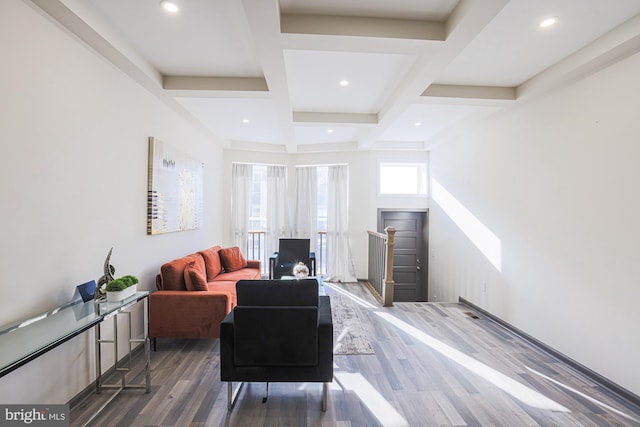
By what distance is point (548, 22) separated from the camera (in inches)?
83.3

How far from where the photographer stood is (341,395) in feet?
7.33

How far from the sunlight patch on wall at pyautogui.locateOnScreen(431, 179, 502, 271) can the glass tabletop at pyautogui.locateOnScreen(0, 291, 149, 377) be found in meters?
4.17

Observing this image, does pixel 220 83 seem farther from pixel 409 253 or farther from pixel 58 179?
pixel 409 253

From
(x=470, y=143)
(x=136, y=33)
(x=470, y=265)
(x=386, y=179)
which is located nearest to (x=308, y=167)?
(x=386, y=179)

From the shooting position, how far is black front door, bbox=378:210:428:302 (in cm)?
588

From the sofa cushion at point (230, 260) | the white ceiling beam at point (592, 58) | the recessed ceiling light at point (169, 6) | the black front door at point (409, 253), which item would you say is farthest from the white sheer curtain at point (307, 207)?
the recessed ceiling light at point (169, 6)

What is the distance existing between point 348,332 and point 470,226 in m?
2.55

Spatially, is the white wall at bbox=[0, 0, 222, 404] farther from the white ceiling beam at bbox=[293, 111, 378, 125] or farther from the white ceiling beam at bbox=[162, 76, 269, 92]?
the white ceiling beam at bbox=[293, 111, 378, 125]

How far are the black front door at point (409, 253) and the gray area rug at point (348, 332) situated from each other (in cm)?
186

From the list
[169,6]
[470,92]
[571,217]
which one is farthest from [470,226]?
[169,6]

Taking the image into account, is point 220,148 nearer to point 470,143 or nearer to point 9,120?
point 9,120

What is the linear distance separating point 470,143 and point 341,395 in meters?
4.00

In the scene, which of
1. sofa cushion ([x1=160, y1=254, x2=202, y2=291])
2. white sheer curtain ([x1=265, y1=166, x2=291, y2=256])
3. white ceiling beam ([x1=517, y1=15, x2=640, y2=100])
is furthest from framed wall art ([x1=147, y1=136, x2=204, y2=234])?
white ceiling beam ([x1=517, y1=15, x2=640, y2=100])

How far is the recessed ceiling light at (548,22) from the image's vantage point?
207 centimetres
